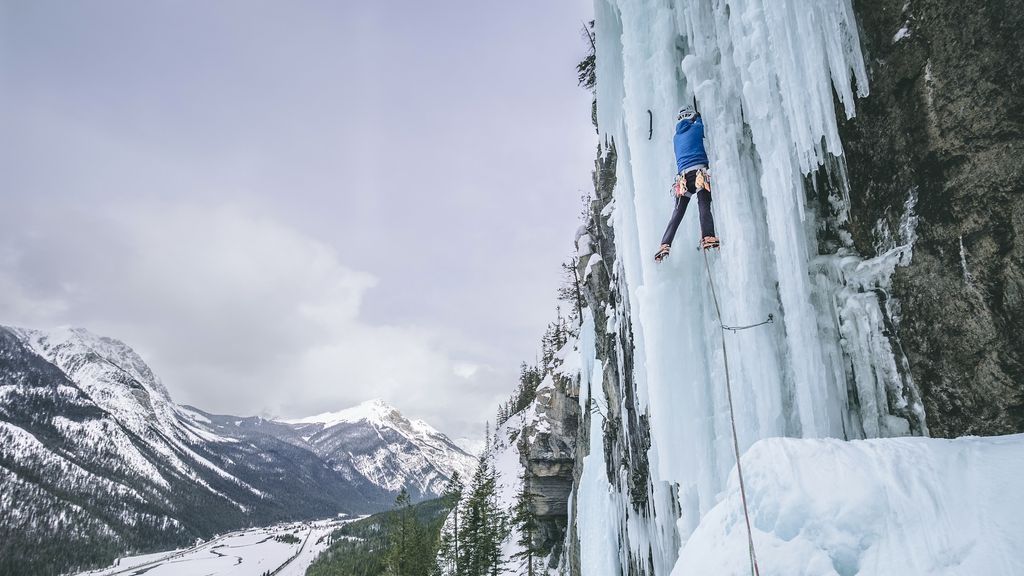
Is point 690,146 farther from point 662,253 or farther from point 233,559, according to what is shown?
point 233,559

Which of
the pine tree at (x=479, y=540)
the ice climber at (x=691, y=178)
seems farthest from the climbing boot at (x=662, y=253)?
the pine tree at (x=479, y=540)

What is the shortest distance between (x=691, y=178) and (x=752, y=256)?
125 cm

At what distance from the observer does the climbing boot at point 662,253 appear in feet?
19.9

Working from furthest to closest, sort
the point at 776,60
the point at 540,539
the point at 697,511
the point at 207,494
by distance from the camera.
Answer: the point at 207,494 < the point at 540,539 < the point at 697,511 < the point at 776,60

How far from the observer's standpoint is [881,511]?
9.48ft

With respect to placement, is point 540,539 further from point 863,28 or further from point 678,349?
point 863,28

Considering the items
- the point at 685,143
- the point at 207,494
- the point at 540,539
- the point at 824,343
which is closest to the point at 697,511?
the point at 824,343

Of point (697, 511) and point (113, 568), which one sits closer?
point (697, 511)

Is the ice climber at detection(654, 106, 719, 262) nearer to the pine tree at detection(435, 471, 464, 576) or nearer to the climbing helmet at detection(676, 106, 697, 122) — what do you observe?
the climbing helmet at detection(676, 106, 697, 122)

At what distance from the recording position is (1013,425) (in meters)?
3.56

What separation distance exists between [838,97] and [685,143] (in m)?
1.60

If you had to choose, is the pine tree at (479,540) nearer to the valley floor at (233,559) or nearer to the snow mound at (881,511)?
the snow mound at (881,511)

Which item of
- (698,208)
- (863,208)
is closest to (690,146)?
(698,208)

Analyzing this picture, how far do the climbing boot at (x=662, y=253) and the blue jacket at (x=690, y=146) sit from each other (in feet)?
3.22
